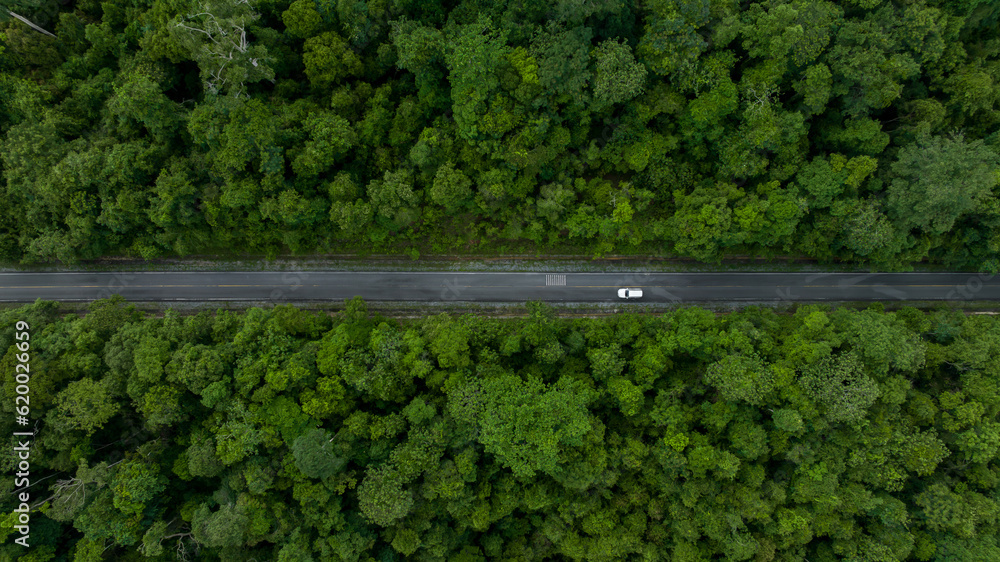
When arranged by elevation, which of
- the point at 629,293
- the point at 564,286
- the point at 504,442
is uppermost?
the point at 564,286

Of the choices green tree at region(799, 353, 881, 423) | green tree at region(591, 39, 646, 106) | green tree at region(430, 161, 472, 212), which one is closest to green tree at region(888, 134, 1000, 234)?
green tree at region(799, 353, 881, 423)

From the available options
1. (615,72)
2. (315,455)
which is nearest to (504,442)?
(315,455)

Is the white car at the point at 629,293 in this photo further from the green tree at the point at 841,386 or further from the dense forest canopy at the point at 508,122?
the green tree at the point at 841,386

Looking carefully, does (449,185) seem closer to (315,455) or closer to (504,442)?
(504,442)

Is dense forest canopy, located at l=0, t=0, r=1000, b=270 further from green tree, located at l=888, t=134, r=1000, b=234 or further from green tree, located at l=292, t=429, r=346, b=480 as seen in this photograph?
green tree, located at l=292, t=429, r=346, b=480

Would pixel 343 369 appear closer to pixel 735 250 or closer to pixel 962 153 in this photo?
pixel 735 250
